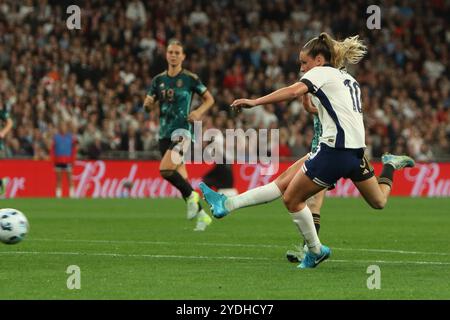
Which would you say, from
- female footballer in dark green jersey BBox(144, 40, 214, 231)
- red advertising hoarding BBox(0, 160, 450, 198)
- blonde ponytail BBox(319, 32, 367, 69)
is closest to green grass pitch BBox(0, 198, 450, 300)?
female footballer in dark green jersey BBox(144, 40, 214, 231)

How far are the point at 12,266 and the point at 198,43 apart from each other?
21365 mm

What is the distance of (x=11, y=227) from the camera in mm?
10844

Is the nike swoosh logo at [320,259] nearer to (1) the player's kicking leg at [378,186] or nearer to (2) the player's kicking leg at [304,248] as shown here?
(2) the player's kicking leg at [304,248]

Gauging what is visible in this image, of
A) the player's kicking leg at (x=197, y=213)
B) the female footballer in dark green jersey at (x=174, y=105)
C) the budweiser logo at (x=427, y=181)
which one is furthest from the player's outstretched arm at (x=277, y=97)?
the budweiser logo at (x=427, y=181)

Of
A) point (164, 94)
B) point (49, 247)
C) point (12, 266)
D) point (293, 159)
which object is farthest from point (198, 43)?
point (12, 266)

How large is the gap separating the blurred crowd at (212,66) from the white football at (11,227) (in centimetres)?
1573

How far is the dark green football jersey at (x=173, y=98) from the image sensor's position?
1625cm

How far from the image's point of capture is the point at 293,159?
93.6 feet

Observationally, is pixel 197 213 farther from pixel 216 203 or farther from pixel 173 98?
pixel 216 203

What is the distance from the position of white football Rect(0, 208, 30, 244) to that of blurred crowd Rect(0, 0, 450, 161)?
51.6 ft

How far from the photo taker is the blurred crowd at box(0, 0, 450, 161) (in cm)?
2761

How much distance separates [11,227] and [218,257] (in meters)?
2.14

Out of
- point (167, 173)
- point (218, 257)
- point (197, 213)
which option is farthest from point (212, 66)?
point (218, 257)
